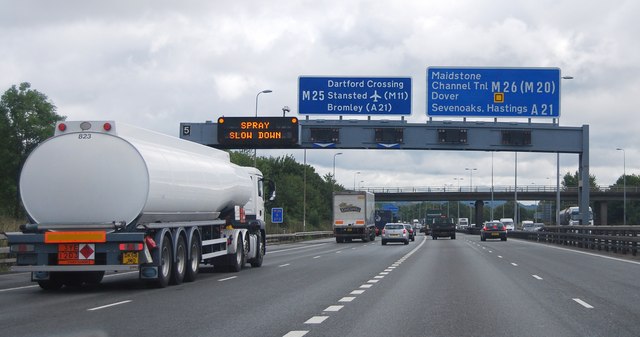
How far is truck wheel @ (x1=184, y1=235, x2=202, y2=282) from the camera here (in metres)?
21.0

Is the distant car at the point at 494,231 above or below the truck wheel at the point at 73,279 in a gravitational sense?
above

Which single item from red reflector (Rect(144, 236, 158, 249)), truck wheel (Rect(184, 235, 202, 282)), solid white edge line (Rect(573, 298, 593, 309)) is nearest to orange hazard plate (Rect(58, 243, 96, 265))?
red reflector (Rect(144, 236, 158, 249))

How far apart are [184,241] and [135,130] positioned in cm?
318

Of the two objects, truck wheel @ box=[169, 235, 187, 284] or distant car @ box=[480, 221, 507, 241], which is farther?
distant car @ box=[480, 221, 507, 241]

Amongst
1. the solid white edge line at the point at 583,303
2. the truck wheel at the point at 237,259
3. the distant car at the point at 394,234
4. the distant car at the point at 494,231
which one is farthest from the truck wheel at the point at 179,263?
the distant car at the point at 494,231

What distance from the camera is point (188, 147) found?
865 inches

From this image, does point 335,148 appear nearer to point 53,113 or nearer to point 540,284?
point 540,284

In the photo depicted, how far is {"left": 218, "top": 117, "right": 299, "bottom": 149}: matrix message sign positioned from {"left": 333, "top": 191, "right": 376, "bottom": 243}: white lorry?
24098 millimetres

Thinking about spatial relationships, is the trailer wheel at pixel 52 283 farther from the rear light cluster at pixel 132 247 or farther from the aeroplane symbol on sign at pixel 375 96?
the aeroplane symbol on sign at pixel 375 96

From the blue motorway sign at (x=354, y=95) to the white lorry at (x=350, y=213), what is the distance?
24571 mm

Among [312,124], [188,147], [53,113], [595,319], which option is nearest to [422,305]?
[595,319]

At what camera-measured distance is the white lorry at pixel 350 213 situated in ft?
211

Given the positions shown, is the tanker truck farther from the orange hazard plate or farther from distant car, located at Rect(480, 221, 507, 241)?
distant car, located at Rect(480, 221, 507, 241)

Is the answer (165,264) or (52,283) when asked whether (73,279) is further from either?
(165,264)
